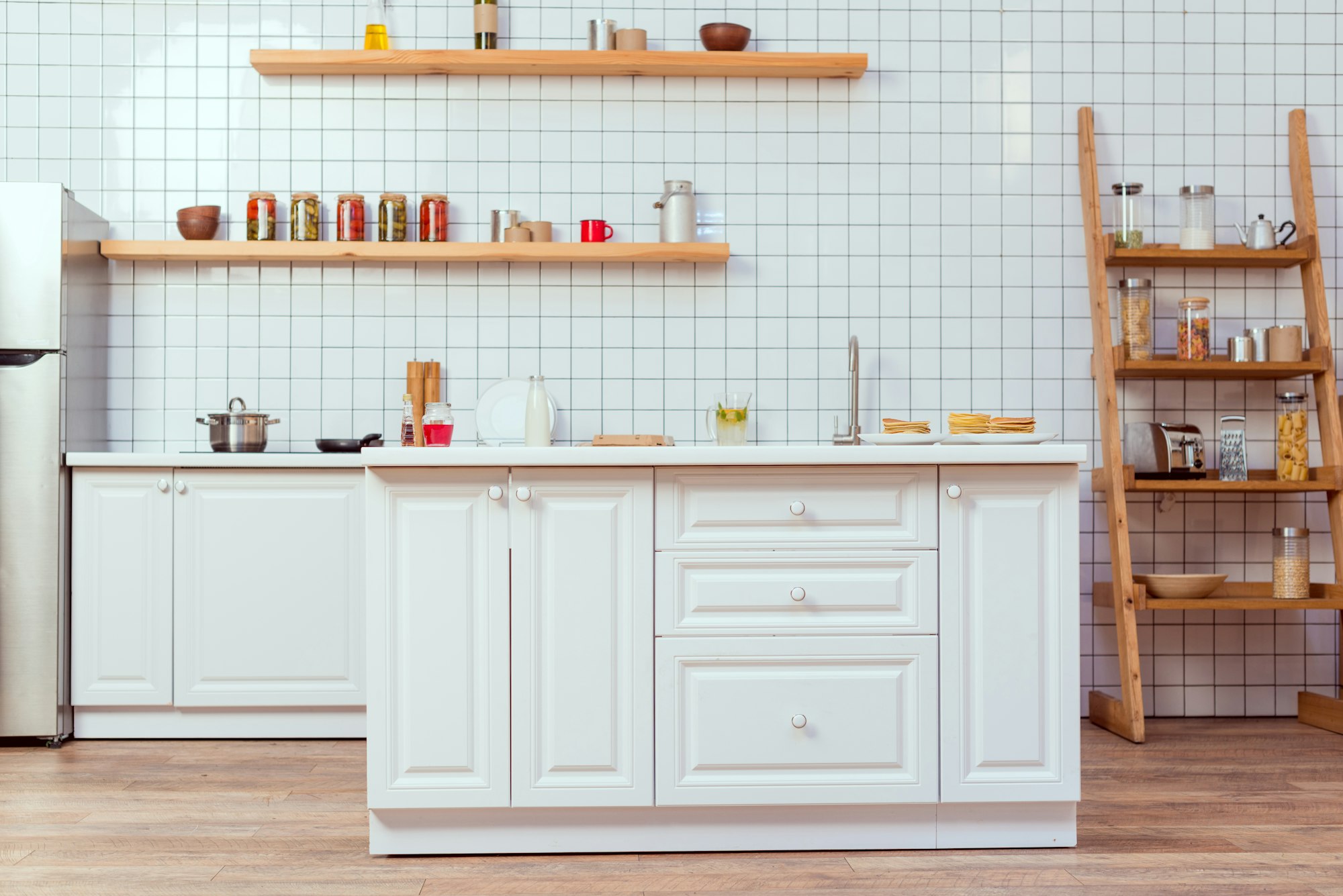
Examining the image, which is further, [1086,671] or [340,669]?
[1086,671]

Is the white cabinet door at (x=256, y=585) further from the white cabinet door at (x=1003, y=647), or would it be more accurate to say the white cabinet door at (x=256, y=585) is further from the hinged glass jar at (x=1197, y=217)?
the hinged glass jar at (x=1197, y=217)

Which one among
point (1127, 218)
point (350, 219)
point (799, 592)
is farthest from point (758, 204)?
point (799, 592)

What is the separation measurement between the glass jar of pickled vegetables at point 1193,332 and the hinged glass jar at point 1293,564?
0.58 m

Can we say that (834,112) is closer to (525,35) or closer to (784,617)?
(525,35)

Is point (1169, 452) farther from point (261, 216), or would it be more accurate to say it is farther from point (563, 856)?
point (261, 216)

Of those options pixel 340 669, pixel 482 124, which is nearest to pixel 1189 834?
pixel 340 669

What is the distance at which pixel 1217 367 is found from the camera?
321 centimetres

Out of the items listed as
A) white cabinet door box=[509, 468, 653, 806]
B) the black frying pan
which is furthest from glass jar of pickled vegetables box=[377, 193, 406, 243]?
white cabinet door box=[509, 468, 653, 806]

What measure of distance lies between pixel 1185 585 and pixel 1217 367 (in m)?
0.65

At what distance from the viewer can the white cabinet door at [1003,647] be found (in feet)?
6.91

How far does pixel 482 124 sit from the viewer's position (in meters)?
3.47

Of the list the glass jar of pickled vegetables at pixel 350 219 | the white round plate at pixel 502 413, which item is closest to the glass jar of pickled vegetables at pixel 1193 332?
the white round plate at pixel 502 413

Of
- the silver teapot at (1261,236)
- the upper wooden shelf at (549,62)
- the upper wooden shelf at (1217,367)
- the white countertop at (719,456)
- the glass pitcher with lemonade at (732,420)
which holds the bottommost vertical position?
the white countertop at (719,456)

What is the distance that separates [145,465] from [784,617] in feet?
6.56
